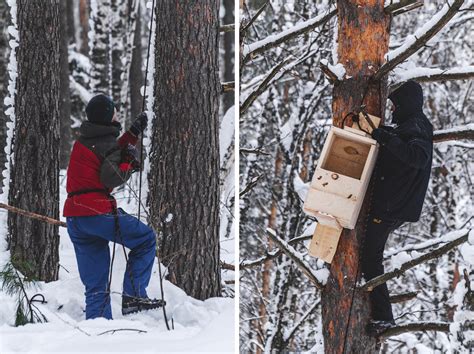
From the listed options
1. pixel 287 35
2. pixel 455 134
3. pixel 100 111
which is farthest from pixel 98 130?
pixel 455 134

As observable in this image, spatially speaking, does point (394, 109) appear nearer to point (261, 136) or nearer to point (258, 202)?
point (261, 136)

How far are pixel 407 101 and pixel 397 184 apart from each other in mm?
310

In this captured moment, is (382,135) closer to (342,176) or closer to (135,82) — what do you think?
(342,176)

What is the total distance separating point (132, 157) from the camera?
2793mm

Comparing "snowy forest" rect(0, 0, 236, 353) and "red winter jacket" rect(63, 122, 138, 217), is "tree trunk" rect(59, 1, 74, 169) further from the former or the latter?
"red winter jacket" rect(63, 122, 138, 217)

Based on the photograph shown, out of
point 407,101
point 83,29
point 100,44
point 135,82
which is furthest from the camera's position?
point 83,29

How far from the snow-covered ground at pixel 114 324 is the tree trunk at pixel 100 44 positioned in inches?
163

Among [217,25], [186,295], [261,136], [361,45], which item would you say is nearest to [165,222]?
[186,295]

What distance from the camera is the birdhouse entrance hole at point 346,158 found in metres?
2.59

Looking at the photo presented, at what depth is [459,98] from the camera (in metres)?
8.21

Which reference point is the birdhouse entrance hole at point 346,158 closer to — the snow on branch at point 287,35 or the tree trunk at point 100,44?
the snow on branch at point 287,35

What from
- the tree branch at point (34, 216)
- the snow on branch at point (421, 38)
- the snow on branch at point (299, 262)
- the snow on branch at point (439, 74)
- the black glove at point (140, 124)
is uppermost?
the snow on branch at point (421, 38)

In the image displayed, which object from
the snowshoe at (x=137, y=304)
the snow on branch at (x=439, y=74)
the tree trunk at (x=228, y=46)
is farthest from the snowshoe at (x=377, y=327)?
the tree trunk at (x=228, y=46)

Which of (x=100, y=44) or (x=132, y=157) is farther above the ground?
(x=100, y=44)
